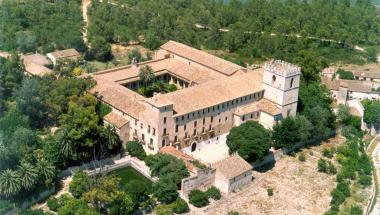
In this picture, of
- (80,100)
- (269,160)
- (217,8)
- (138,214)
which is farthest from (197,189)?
(217,8)

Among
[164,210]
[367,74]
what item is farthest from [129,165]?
[367,74]

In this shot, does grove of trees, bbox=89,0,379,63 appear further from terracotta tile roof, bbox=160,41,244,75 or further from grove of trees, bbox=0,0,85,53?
terracotta tile roof, bbox=160,41,244,75

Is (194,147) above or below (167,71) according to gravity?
below

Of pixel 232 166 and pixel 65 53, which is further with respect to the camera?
pixel 65 53

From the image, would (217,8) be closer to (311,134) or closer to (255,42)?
(255,42)

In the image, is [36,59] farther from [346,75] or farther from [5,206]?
[346,75]

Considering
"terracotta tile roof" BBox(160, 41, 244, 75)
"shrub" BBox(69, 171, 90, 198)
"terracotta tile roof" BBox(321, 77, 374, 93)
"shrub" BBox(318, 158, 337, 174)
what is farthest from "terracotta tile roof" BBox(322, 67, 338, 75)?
"shrub" BBox(69, 171, 90, 198)

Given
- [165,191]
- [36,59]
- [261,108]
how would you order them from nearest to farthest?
[165,191] < [261,108] < [36,59]
